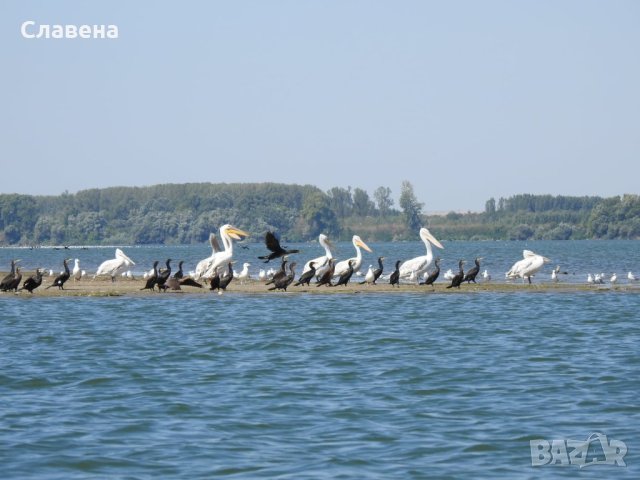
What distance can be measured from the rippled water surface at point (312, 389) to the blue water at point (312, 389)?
0.03 meters

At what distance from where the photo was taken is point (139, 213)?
143m

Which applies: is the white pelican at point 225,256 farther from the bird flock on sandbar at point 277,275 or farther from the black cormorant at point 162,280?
the black cormorant at point 162,280

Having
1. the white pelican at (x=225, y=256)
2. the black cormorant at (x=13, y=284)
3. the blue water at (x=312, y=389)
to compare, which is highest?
the white pelican at (x=225, y=256)

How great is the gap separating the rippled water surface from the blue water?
0.03m

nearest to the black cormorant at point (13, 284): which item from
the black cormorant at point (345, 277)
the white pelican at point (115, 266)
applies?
the white pelican at point (115, 266)

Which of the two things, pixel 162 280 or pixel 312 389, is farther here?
pixel 162 280

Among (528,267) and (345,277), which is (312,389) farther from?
(528,267)

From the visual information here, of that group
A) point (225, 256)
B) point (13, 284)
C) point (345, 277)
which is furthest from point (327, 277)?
point (13, 284)

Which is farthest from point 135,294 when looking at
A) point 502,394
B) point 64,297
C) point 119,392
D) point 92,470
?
point 92,470

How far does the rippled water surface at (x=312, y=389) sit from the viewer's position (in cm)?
1008

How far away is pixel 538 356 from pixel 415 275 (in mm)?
13020

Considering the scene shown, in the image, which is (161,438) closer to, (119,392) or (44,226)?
(119,392)

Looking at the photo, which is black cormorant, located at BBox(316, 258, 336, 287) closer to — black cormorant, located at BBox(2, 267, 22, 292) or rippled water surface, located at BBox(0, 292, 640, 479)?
rippled water surface, located at BBox(0, 292, 640, 479)

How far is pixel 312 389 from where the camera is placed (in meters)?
13.6
